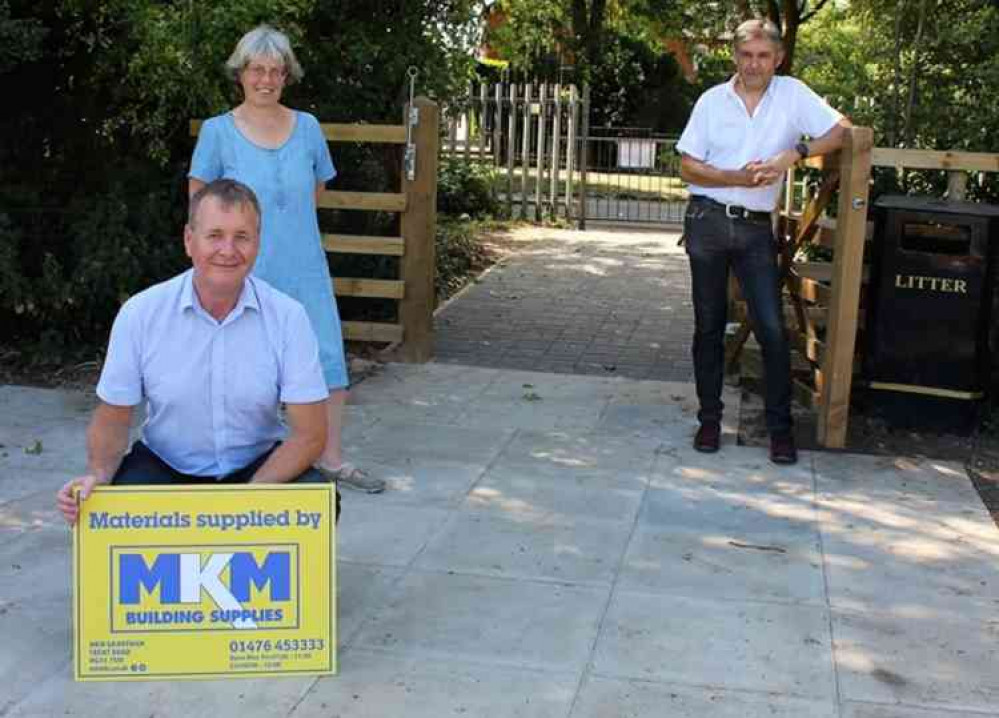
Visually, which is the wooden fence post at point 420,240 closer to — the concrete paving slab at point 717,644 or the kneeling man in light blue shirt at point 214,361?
the concrete paving slab at point 717,644

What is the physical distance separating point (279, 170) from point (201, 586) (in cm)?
215

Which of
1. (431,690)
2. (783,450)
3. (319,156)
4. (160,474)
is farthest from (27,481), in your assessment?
(783,450)

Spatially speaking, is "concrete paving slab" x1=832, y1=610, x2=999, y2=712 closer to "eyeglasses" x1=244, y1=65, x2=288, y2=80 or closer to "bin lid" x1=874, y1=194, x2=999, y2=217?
"bin lid" x1=874, y1=194, x2=999, y2=217

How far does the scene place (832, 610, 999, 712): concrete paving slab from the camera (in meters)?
3.88

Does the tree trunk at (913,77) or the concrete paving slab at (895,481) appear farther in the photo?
the tree trunk at (913,77)

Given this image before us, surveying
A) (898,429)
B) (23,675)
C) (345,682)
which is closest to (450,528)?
(345,682)

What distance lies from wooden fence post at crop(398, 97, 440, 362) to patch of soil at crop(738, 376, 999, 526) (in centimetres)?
210

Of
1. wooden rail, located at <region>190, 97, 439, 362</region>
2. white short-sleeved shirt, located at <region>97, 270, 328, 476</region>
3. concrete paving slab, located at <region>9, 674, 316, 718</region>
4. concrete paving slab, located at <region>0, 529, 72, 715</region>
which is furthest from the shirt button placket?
wooden rail, located at <region>190, 97, 439, 362</region>

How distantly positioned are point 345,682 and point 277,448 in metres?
0.70

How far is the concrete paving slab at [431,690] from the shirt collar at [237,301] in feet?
3.53

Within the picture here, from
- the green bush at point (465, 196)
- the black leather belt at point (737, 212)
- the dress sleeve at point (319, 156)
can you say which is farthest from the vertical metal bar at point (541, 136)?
the dress sleeve at point (319, 156)

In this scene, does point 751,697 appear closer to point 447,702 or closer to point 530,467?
point 447,702

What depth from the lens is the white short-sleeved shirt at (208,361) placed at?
3.79m

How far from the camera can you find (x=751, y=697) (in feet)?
12.5
